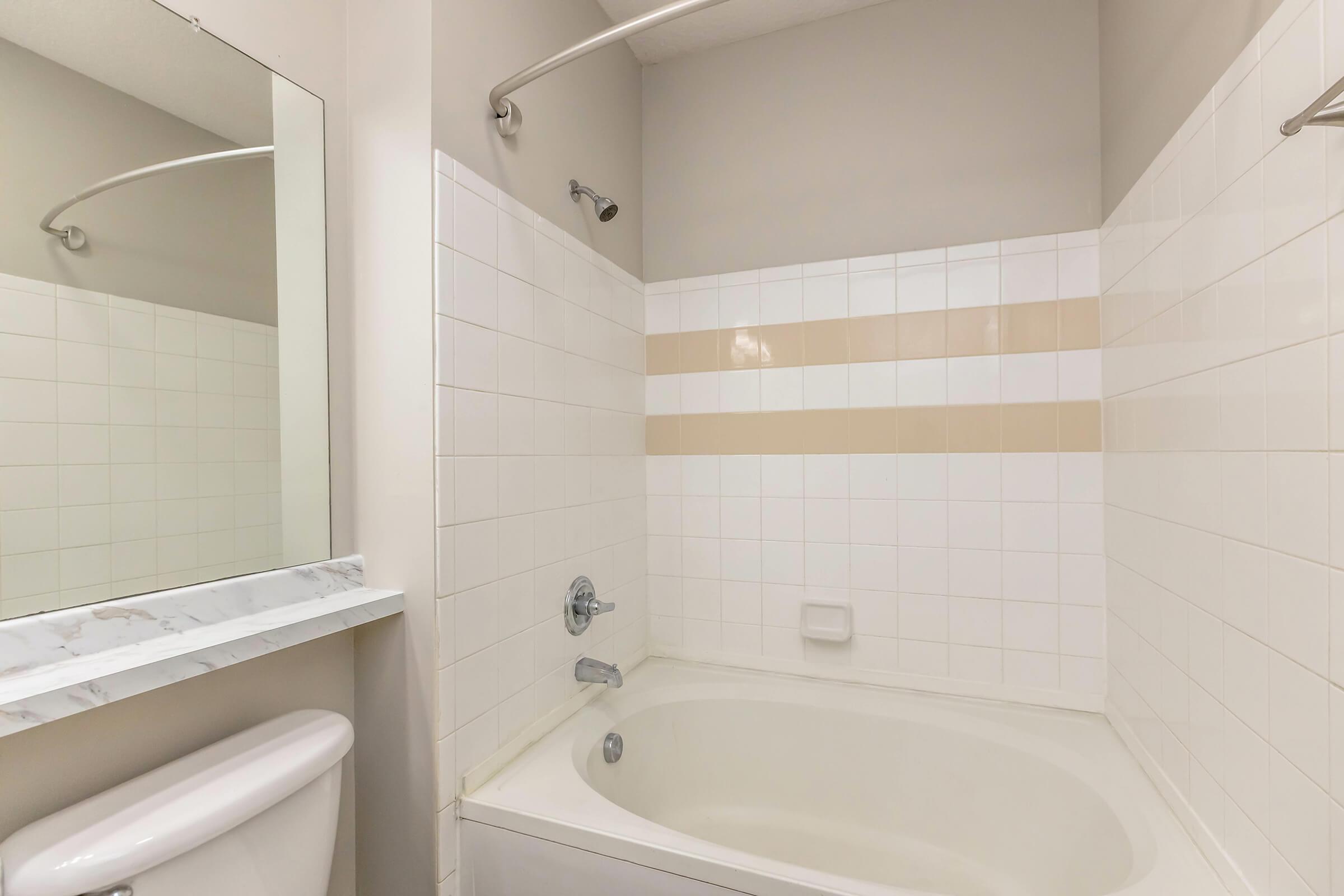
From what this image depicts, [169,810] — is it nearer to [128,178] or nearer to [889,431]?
[128,178]

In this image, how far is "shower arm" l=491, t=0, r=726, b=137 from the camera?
3.64 feet

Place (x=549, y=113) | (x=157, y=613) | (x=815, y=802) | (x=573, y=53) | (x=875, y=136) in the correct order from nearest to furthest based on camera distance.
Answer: (x=157, y=613) < (x=573, y=53) < (x=549, y=113) < (x=815, y=802) < (x=875, y=136)

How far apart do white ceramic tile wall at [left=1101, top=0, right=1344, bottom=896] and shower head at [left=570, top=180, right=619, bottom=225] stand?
122 cm

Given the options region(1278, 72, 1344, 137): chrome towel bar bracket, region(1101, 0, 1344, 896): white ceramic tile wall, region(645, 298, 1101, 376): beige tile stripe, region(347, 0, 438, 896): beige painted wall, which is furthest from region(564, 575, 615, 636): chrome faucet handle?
region(1278, 72, 1344, 137): chrome towel bar bracket

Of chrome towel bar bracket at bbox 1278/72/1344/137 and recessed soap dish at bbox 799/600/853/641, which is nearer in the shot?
chrome towel bar bracket at bbox 1278/72/1344/137

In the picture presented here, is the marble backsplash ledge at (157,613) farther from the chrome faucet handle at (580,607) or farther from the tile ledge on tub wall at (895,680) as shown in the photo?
the tile ledge on tub wall at (895,680)

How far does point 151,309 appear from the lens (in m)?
0.99

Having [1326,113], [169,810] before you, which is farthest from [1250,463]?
[169,810]

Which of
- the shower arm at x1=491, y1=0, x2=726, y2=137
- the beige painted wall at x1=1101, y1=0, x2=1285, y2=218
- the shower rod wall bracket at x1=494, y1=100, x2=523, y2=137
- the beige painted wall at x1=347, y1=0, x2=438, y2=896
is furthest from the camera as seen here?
the shower rod wall bracket at x1=494, y1=100, x2=523, y2=137

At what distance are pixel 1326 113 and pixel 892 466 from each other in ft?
4.16

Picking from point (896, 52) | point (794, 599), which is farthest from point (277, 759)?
point (896, 52)

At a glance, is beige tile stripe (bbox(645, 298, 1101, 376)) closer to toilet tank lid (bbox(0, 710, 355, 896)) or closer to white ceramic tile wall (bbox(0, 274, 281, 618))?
white ceramic tile wall (bbox(0, 274, 281, 618))

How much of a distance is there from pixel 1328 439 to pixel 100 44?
1.83 metres

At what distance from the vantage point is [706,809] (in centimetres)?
184
